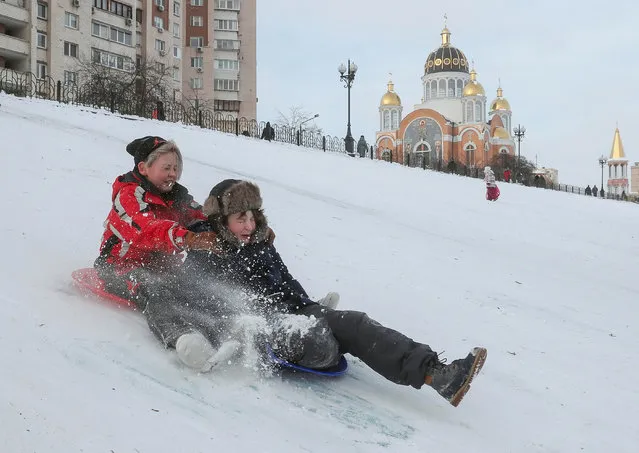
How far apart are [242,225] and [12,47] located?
129 ft

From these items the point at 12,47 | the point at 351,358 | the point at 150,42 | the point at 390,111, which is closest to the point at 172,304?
the point at 351,358

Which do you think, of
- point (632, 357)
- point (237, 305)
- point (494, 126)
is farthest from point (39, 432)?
point (494, 126)

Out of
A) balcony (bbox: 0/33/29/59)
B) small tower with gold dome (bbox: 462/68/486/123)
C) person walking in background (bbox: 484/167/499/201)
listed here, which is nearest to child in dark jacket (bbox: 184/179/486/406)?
person walking in background (bbox: 484/167/499/201)

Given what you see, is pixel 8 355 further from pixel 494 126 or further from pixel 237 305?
pixel 494 126

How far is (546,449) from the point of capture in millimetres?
2678

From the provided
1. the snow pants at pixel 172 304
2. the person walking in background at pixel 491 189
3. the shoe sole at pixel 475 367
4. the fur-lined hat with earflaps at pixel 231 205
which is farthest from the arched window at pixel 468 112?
the shoe sole at pixel 475 367

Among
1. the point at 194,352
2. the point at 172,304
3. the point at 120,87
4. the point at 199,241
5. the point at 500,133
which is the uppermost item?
the point at 500,133

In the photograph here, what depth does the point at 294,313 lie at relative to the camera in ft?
10.3

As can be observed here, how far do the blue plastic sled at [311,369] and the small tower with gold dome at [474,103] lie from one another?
72.5 metres

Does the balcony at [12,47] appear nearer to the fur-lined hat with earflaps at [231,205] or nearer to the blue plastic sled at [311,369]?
the fur-lined hat with earflaps at [231,205]

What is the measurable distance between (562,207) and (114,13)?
125ft

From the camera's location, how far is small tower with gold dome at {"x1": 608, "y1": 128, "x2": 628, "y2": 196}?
98.2 meters

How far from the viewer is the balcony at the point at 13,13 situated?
1399 inches

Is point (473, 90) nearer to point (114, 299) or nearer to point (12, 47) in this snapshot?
point (12, 47)
